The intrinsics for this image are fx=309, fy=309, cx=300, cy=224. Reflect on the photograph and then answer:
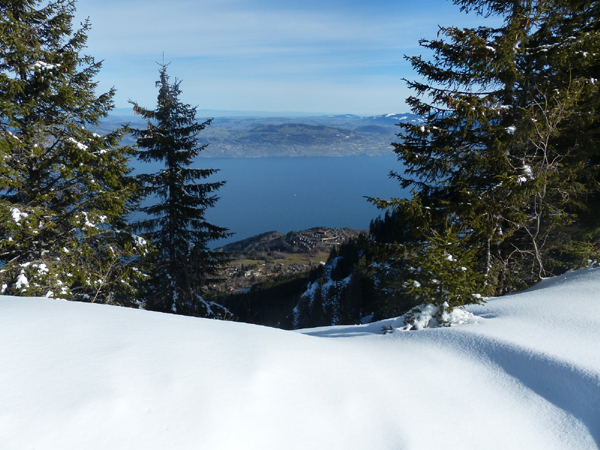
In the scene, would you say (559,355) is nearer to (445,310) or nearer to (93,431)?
(445,310)

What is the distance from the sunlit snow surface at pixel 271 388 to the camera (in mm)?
1660

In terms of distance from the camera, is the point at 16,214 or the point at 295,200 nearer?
the point at 16,214

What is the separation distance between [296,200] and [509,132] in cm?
12126

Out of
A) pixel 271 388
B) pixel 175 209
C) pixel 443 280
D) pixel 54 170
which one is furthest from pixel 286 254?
pixel 271 388

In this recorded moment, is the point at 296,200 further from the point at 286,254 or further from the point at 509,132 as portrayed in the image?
the point at 509,132

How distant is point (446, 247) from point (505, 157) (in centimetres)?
351

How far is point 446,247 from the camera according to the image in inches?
177

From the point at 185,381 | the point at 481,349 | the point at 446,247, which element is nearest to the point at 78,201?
the point at 185,381

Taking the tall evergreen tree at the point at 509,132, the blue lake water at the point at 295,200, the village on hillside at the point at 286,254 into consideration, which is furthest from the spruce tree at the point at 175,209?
the blue lake water at the point at 295,200

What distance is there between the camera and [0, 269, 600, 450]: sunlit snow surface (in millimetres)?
1660

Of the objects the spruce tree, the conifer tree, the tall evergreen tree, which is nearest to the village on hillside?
the spruce tree

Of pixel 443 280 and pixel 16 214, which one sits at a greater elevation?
pixel 16 214

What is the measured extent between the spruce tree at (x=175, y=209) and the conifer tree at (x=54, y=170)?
220cm

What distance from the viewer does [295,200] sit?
128m
